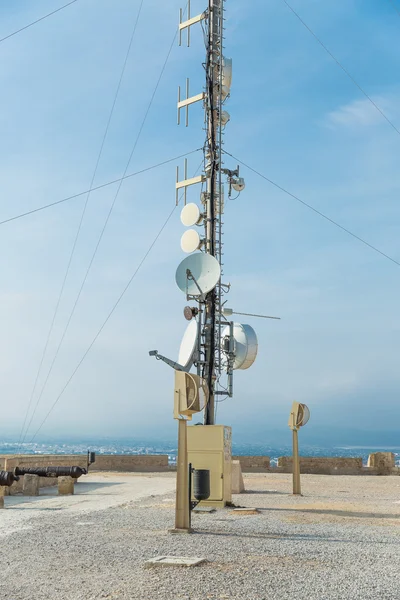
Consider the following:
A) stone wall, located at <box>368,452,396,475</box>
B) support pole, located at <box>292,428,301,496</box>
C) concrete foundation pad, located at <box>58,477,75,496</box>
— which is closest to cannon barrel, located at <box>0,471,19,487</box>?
concrete foundation pad, located at <box>58,477,75,496</box>

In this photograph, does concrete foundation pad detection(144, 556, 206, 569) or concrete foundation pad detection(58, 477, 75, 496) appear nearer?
concrete foundation pad detection(144, 556, 206, 569)

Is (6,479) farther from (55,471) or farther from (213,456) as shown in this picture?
(55,471)

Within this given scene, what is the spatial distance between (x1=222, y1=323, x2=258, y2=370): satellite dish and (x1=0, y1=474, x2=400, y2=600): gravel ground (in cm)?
374

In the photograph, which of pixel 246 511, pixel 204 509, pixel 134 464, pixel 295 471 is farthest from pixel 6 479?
pixel 134 464

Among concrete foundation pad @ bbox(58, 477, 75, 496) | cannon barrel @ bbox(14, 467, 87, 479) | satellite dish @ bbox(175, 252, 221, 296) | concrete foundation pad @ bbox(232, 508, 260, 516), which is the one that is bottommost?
concrete foundation pad @ bbox(232, 508, 260, 516)

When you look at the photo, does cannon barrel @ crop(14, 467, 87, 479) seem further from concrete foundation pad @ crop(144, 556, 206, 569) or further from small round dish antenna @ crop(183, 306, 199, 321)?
concrete foundation pad @ crop(144, 556, 206, 569)

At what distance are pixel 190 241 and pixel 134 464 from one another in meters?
15.5

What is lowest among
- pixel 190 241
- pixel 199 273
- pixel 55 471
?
pixel 55 471

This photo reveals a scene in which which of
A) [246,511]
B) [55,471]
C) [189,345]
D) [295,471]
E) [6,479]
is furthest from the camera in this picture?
[295,471]

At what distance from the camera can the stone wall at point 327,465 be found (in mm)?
28625

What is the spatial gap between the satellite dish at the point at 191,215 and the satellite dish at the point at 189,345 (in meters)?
2.45

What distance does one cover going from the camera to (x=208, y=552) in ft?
28.1

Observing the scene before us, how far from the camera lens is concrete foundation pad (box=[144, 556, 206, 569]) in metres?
7.50

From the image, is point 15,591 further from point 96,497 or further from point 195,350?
point 96,497
